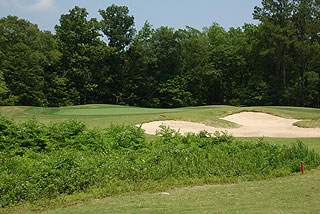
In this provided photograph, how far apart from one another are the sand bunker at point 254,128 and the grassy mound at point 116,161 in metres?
4.81

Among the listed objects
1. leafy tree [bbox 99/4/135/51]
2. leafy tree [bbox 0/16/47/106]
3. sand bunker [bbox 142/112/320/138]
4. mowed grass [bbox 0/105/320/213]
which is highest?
leafy tree [bbox 99/4/135/51]

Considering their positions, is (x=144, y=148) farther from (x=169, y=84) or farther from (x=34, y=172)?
(x=169, y=84)

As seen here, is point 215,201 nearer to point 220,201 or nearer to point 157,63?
point 220,201

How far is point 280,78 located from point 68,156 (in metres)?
43.3

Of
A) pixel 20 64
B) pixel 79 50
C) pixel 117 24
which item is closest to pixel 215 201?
pixel 20 64

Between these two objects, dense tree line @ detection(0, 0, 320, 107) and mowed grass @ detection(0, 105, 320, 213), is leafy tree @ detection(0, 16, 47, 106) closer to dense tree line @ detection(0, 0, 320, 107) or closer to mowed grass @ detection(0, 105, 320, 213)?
dense tree line @ detection(0, 0, 320, 107)

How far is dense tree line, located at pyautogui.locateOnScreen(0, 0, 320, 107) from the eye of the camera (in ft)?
142

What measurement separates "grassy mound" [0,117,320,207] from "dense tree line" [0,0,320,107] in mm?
33879

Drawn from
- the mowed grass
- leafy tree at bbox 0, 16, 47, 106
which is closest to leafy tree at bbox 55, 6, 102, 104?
leafy tree at bbox 0, 16, 47, 106

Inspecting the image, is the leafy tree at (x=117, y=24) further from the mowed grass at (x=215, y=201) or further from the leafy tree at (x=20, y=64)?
the mowed grass at (x=215, y=201)

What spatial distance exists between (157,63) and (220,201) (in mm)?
43879

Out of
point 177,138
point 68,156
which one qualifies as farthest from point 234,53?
point 68,156

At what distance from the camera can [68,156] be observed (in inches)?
316

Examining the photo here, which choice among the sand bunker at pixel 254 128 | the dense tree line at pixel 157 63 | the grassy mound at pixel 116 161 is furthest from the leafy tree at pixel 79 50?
the grassy mound at pixel 116 161
